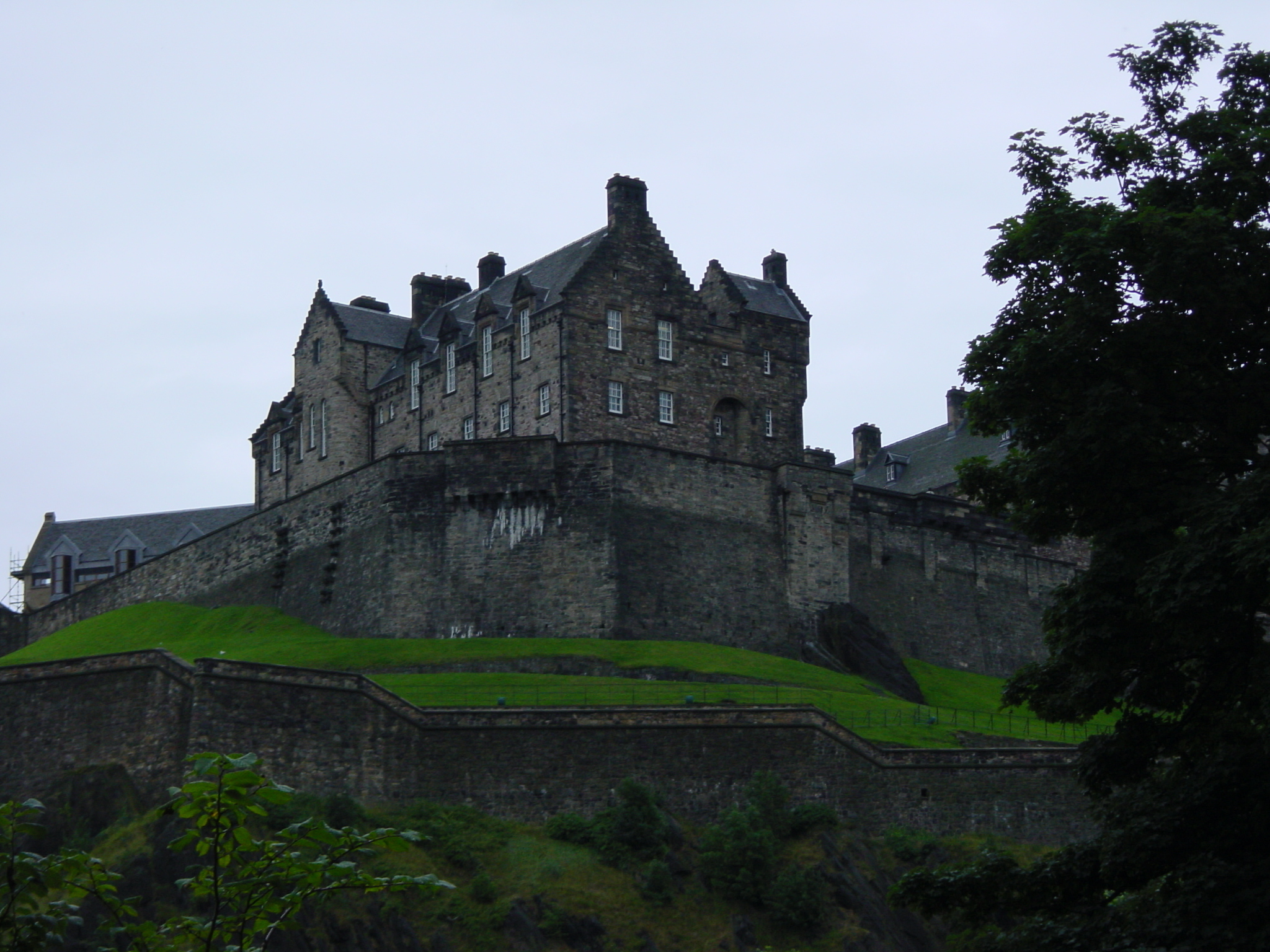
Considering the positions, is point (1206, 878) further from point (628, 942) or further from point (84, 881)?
point (628, 942)

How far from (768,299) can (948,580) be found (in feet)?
48.5

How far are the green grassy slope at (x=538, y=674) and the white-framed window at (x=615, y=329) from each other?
1367 cm

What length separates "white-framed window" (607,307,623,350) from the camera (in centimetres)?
7444

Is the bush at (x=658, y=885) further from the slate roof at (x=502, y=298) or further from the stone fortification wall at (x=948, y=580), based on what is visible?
the slate roof at (x=502, y=298)

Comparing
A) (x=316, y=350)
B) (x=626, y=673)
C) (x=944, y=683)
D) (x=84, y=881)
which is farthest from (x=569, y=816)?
(x=316, y=350)

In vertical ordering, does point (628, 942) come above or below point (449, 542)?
below

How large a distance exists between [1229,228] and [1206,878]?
7.69 metres

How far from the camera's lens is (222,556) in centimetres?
7869

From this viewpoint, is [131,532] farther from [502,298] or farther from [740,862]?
[740,862]

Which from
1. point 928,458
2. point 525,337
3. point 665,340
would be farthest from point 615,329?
point 928,458

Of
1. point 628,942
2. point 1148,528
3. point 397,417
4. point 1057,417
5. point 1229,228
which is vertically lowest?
point 628,942

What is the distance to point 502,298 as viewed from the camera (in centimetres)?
7975

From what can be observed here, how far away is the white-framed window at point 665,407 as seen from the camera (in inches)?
2958

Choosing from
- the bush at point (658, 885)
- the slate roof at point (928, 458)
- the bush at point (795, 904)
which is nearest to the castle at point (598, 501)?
the slate roof at point (928, 458)
